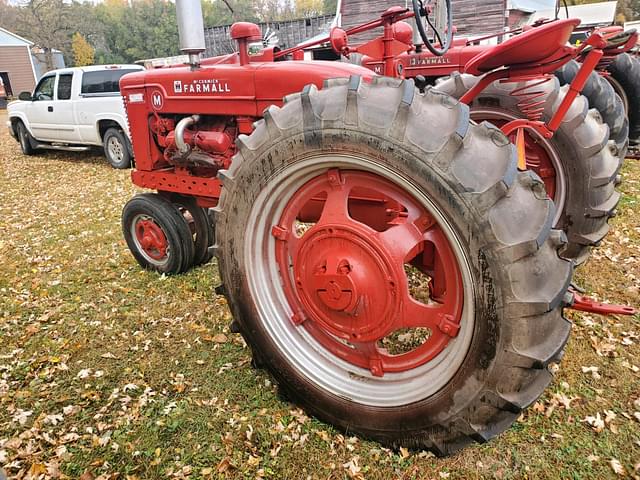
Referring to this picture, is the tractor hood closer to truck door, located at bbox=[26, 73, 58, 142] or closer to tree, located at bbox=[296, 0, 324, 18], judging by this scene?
truck door, located at bbox=[26, 73, 58, 142]

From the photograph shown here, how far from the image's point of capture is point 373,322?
212 cm

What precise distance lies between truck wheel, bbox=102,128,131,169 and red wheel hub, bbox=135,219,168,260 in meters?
5.96

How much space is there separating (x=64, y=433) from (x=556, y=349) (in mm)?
2462

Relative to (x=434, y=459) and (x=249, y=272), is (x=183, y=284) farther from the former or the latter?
(x=434, y=459)

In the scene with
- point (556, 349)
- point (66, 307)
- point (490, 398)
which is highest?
point (556, 349)

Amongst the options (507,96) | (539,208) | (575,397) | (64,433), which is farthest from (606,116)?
(64,433)

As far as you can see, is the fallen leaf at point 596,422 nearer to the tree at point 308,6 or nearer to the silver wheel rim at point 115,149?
the silver wheel rim at point 115,149

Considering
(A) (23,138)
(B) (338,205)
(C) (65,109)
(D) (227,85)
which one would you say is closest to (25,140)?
(A) (23,138)

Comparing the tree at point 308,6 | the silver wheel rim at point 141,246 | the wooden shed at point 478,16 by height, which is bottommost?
the silver wheel rim at point 141,246

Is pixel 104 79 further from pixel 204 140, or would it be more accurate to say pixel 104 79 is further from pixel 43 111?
pixel 204 140

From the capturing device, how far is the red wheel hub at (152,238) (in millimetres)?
4121

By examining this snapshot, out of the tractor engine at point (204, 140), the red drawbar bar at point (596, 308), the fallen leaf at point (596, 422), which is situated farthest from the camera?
the tractor engine at point (204, 140)

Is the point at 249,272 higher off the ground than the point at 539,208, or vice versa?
the point at 539,208

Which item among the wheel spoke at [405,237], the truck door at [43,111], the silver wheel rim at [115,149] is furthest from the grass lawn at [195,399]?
the truck door at [43,111]
